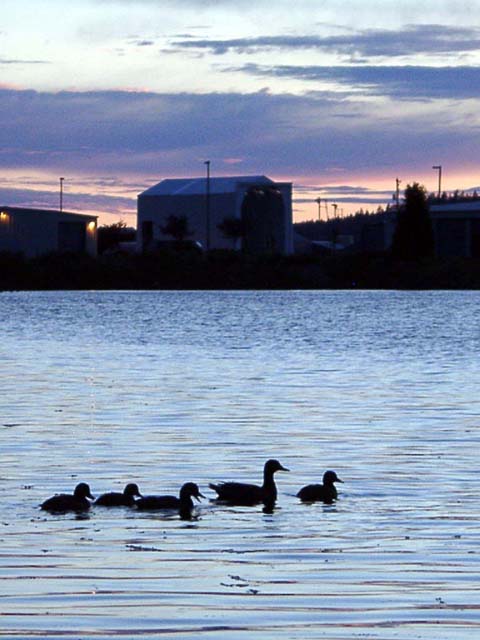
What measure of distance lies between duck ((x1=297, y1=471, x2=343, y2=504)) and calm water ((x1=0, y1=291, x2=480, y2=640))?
0.18m

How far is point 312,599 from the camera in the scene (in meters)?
13.4

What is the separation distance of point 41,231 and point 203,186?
29.6 meters

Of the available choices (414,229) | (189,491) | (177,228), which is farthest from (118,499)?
(177,228)

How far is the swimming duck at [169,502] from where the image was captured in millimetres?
18484

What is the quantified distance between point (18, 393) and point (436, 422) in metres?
11.1

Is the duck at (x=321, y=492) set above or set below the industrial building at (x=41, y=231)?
below

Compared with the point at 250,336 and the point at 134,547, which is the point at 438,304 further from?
the point at 134,547

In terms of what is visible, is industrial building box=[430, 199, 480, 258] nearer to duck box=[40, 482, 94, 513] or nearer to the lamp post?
the lamp post

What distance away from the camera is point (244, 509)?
19.2 metres

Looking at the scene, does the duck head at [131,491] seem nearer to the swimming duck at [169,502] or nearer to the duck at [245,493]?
the swimming duck at [169,502]

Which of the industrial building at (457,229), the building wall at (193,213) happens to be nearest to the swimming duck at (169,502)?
the industrial building at (457,229)

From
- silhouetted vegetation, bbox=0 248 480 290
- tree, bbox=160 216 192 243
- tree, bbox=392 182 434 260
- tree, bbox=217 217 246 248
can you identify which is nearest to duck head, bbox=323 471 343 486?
tree, bbox=392 182 434 260

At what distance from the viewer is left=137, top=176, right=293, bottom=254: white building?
18350 cm

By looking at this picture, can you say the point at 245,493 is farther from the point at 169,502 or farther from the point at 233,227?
the point at 233,227
